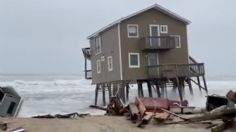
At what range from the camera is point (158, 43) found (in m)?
39.4

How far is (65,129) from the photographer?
44.3ft

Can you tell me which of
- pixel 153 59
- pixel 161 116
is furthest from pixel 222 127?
pixel 153 59

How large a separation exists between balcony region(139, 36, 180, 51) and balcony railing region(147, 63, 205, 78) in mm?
1605

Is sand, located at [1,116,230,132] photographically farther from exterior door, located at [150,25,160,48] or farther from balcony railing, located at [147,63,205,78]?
exterior door, located at [150,25,160,48]

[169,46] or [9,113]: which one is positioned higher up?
[169,46]

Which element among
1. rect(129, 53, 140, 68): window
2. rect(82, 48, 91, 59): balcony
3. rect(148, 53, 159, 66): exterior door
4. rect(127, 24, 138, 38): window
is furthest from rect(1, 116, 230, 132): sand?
rect(82, 48, 91, 59): balcony

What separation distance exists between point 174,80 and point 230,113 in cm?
2923

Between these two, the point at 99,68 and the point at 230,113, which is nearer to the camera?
the point at 230,113

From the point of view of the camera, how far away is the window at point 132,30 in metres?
39.4

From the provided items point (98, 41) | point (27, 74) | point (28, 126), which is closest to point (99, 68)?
point (98, 41)

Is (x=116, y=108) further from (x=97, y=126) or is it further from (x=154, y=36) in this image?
(x=154, y=36)

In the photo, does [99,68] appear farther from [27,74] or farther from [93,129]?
[27,74]

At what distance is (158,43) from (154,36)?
678 mm

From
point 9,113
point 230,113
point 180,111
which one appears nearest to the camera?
point 230,113
